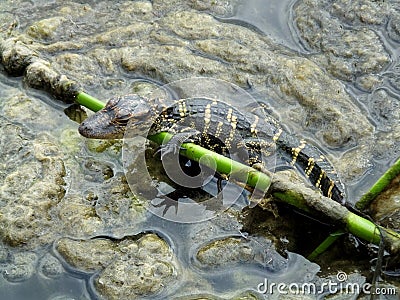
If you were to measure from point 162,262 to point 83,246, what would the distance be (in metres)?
0.57

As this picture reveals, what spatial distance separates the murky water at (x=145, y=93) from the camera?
4.08 m

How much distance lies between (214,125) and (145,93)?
0.73 metres

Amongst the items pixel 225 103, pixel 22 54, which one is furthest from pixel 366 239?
pixel 22 54

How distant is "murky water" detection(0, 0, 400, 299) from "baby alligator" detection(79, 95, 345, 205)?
7.7 inches

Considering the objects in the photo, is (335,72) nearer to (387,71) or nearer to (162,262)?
(387,71)

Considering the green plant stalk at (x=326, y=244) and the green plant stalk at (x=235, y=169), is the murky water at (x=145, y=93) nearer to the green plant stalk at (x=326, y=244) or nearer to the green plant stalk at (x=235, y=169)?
the green plant stalk at (x=326, y=244)

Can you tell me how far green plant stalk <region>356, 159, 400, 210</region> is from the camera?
4.01m

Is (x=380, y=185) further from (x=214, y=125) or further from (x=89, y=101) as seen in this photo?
(x=89, y=101)

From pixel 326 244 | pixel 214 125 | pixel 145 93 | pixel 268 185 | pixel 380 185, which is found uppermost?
pixel 145 93

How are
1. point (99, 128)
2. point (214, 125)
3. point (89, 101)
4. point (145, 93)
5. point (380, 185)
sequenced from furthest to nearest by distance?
point (145, 93) → point (214, 125) → point (89, 101) → point (99, 128) → point (380, 185)

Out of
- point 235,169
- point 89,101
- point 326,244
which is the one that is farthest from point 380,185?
point 89,101

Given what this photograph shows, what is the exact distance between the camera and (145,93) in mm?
5422

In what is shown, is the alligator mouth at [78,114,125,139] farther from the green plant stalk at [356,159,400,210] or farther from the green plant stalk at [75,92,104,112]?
the green plant stalk at [356,159,400,210]

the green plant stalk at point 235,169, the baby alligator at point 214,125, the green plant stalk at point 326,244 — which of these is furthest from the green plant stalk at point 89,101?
the green plant stalk at point 326,244
